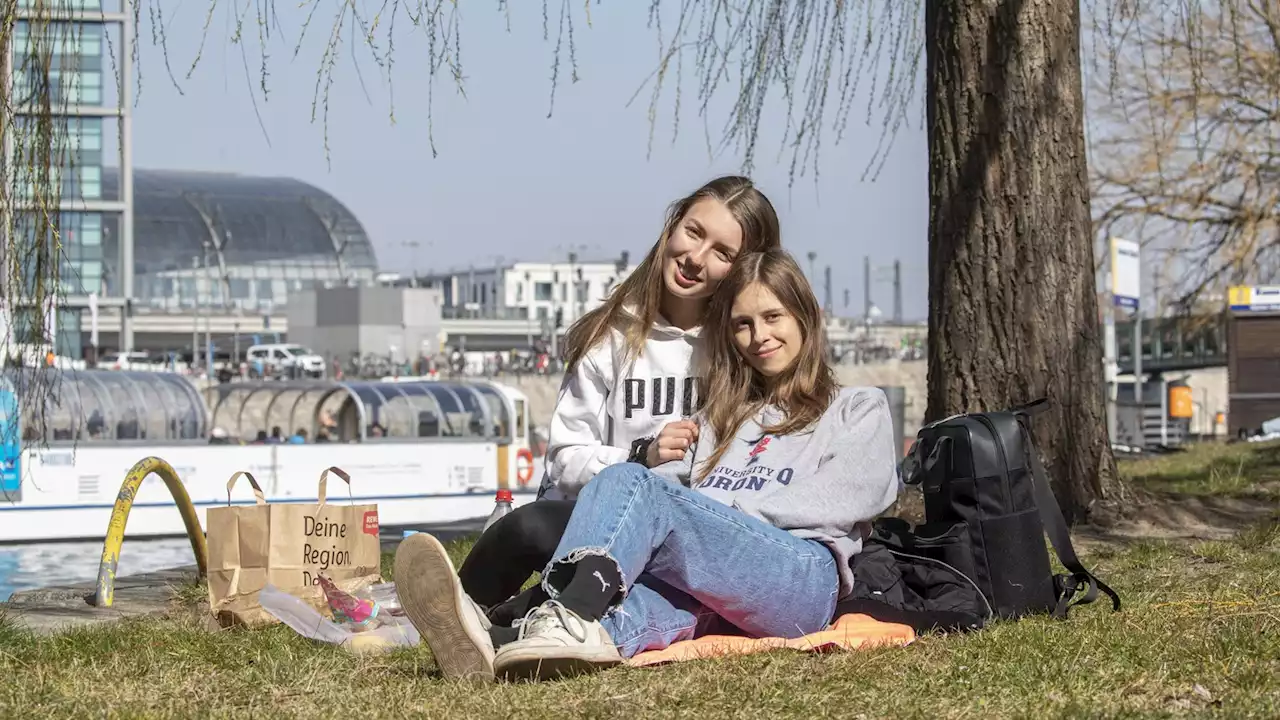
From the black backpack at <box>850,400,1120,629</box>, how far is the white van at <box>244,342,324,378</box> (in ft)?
182

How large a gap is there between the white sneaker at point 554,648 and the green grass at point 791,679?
0.05 metres

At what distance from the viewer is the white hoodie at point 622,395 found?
4711 millimetres

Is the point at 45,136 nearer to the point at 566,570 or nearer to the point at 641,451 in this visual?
the point at 641,451

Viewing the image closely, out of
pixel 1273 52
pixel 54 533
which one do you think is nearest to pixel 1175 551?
pixel 1273 52

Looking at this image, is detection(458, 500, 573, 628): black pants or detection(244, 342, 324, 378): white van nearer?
detection(458, 500, 573, 628): black pants

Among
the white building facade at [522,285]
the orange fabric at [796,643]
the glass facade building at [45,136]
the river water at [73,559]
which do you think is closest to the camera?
the orange fabric at [796,643]

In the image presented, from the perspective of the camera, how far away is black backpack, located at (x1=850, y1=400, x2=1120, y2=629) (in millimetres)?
4348

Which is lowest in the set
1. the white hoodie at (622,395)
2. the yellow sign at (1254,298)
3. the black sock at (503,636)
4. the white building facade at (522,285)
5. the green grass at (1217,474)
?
the green grass at (1217,474)

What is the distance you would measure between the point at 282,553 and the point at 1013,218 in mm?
3532

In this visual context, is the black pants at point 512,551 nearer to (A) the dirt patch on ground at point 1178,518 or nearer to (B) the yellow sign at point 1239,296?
(A) the dirt patch on ground at point 1178,518

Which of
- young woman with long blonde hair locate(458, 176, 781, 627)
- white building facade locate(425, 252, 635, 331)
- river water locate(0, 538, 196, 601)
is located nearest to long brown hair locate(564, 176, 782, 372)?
young woman with long blonde hair locate(458, 176, 781, 627)

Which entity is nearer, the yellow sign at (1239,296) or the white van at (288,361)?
the yellow sign at (1239,296)

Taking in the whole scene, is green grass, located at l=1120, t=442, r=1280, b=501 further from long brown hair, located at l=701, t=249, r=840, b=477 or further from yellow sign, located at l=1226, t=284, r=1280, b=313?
yellow sign, located at l=1226, t=284, r=1280, b=313

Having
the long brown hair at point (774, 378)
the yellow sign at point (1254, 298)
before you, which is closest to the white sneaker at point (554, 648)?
the long brown hair at point (774, 378)
